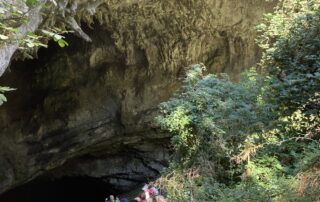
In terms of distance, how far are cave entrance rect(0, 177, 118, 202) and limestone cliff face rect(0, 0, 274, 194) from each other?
7.48 feet

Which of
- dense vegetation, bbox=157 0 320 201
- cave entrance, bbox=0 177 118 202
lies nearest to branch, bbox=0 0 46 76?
dense vegetation, bbox=157 0 320 201

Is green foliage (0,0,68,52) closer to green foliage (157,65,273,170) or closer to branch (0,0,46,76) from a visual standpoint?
branch (0,0,46,76)

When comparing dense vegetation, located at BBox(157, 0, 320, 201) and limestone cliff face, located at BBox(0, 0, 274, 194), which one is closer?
dense vegetation, located at BBox(157, 0, 320, 201)

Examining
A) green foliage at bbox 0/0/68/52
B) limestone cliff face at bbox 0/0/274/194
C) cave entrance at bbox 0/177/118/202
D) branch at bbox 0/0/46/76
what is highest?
green foliage at bbox 0/0/68/52

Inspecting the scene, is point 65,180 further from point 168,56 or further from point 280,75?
point 280,75

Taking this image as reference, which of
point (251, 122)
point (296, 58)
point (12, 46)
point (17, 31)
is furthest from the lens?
point (296, 58)

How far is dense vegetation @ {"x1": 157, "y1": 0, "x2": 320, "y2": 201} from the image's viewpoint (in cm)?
463

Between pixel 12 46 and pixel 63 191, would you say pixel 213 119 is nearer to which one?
pixel 12 46

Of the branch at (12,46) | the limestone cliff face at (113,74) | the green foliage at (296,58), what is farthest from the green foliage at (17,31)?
the limestone cliff face at (113,74)

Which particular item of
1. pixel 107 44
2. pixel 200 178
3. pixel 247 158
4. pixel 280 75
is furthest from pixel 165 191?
pixel 107 44

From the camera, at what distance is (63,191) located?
1366 centimetres

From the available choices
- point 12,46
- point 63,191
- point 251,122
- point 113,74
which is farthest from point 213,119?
point 63,191

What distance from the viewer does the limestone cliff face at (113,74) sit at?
914 cm

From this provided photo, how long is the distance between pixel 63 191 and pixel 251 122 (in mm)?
9908
